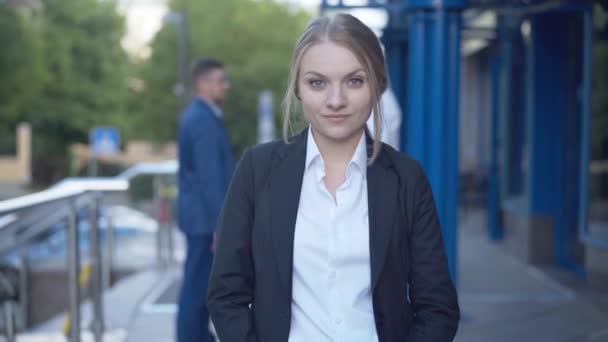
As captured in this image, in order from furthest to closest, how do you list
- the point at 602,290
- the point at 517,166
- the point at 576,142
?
1. the point at 517,166
2. the point at 576,142
3. the point at 602,290

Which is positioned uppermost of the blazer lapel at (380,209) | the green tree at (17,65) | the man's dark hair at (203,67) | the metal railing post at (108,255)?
the green tree at (17,65)

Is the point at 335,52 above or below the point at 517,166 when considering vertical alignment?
above

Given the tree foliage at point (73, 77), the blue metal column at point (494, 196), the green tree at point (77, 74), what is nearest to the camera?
the blue metal column at point (494, 196)

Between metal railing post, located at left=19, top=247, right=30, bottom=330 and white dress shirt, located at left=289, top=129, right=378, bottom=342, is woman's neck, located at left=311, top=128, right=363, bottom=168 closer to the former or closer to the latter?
white dress shirt, located at left=289, top=129, right=378, bottom=342

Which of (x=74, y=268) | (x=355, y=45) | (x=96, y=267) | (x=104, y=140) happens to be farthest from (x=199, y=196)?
(x=104, y=140)

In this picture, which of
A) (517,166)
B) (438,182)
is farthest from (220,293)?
(517,166)

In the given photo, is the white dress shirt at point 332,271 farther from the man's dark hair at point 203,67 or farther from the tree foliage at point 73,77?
the tree foliage at point 73,77

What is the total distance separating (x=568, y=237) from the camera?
24.9 feet

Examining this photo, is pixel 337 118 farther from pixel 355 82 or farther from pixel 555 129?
pixel 555 129

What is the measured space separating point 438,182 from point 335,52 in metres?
3.45

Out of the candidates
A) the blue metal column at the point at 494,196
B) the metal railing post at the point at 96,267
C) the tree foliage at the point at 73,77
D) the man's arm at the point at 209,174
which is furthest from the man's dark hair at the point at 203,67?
the tree foliage at the point at 73,77

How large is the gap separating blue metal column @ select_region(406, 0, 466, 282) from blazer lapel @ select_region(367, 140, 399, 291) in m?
3.31

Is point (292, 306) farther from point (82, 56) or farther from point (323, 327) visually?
point (82, 56)

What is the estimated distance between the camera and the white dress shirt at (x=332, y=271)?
1889 mm
